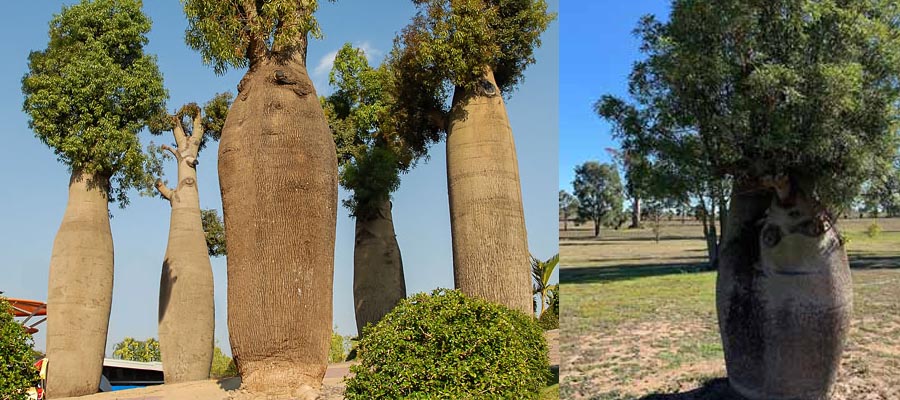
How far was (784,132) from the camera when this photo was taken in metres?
3.29

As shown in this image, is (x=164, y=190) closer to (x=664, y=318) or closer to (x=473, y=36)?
(x=473, y=36)

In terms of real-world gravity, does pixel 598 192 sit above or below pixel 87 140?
below

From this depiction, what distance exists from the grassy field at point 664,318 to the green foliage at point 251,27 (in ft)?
10.9

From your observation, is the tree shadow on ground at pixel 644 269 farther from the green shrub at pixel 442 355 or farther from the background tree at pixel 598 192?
the green shrub at pixel 442 355

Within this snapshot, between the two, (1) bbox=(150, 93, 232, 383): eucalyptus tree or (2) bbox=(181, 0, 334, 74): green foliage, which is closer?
(2) bbox=(181, 0, 334, 74): green foliage

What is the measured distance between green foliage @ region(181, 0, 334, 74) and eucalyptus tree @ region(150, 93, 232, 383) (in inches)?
183

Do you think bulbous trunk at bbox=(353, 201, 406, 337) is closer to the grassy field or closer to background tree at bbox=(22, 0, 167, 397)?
background tree at bbox=(22, 0, 167, 397)

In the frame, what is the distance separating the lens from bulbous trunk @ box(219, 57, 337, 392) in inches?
224

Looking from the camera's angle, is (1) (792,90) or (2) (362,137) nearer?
(1) (792,90)

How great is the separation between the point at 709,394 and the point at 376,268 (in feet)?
25.1

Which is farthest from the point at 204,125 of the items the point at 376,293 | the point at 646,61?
the point at 646,61

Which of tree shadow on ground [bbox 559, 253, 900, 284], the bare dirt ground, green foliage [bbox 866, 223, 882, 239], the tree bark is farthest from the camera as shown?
the bare dirt ground

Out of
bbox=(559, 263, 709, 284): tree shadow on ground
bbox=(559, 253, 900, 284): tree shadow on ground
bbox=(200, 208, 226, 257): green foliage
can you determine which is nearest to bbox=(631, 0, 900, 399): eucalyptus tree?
bbox=(559, 253, 900, 284): tree shadow on ground

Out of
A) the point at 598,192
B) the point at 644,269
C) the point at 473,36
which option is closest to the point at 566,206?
the point at 598,192
